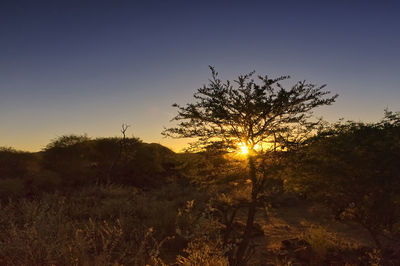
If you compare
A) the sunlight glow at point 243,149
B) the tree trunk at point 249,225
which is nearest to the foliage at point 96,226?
the tree trunk at point 249,225

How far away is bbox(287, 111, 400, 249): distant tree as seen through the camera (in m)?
7.75

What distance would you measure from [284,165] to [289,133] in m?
0.77

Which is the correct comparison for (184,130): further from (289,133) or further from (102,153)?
(102,153)

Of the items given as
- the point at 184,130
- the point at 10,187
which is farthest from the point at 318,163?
the point at 10,187

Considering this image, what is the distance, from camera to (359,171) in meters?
8.05

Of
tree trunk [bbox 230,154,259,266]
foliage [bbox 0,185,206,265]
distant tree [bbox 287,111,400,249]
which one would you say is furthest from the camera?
distant tree [bbox 287,111,400,249]

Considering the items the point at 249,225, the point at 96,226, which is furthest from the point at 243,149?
the point at 96,226

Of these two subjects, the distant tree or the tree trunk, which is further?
the distant tree

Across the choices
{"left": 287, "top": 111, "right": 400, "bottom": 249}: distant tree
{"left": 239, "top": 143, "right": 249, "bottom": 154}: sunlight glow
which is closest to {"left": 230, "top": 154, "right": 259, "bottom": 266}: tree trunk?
{"left": 239, "top": 143, "right": 249, "bottom": 154}: sunlight glow

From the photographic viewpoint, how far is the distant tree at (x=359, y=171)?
7.75 meters

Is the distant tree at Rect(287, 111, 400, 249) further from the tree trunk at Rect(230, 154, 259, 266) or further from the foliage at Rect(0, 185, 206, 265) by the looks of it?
the foliage at Rect(0, 185, 206, 265)

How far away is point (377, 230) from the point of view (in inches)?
348

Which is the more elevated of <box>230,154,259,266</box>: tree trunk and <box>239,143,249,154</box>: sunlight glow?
<box>239,143,249,154</box>: sunlight glow

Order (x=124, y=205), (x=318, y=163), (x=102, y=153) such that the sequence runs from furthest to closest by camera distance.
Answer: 1. (x=102, y=153)
2. (x=124, y=205)
3. (x=318, y=163)
